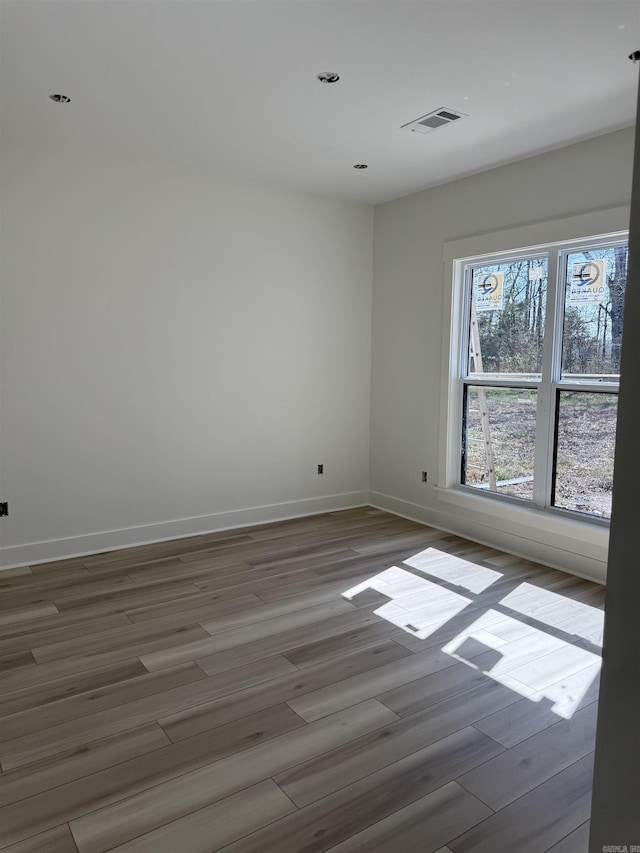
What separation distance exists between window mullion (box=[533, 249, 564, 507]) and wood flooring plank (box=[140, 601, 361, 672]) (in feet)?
5.61

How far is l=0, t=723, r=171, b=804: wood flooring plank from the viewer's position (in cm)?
191

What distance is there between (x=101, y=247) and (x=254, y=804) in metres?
3.55

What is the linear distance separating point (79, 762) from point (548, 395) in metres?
3.42

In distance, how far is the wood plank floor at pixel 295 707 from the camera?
1.77 meters

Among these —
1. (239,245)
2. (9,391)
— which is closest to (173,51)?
(239,245)

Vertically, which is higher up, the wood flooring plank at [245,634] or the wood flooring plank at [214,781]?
the wood flooring plank at [245,634]

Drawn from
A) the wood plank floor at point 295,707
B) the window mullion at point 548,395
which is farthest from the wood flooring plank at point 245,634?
the window mullion at point 548,395

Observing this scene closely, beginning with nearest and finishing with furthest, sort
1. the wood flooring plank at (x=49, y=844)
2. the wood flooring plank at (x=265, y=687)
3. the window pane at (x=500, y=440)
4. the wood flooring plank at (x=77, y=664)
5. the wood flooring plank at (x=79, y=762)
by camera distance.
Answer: the wood flooring plank at (x=49, y=844) < the wood flooring plank at (x=79, y=762) < the wood flooring plank at (x=265, y=687) < the wood flooring plank at (x=77, y=664) < the window pane at (x=500, y=440)

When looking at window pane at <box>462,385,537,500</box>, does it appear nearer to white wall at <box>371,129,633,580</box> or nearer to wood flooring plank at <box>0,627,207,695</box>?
white wall at <box>371,129,633,580</box>

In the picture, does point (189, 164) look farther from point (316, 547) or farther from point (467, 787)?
point (467, 787)

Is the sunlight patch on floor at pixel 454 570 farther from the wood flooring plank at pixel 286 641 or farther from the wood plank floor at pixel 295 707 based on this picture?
the wood flooring plank at pixel 286 641

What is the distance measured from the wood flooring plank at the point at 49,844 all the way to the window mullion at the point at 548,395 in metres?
3.40

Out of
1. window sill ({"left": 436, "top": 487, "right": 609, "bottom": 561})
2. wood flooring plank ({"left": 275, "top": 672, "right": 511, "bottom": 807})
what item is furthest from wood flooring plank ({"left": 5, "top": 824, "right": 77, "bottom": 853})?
window sill ({"left": 436, "top": 487, "right": 609, "bottom": 561})

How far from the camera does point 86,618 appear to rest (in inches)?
124
